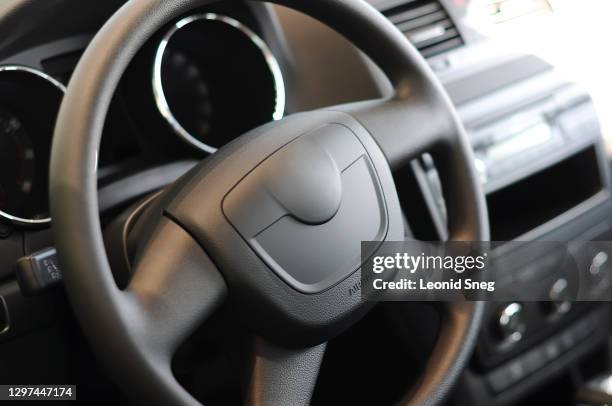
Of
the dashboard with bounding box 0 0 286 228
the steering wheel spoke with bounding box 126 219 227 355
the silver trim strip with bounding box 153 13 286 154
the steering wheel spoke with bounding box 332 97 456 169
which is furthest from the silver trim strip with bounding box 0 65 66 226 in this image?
the steering wheel spoke with bounding box 332 97 456 169

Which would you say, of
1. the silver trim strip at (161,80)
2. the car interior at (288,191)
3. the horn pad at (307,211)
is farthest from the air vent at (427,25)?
the horn pad at (307,211)

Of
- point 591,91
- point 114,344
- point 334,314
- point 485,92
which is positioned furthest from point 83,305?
point 591,91

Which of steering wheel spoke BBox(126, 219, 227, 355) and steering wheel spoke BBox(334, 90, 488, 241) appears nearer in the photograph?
steering wheel spoke BBox(126, 219, 227, 355)

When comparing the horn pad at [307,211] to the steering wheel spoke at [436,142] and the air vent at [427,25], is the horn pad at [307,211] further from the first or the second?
the air vent at [427,25]

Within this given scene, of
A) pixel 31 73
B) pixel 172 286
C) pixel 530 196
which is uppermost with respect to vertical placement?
pixel 31 73

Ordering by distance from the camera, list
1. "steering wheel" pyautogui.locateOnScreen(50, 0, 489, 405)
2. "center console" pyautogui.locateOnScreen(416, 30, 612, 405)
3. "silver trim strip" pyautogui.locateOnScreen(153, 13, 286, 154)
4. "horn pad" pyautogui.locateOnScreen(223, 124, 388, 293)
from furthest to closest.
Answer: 1. "center console" pyautogui.locateOnScreen(416, 30, 612, 405)
2. "silver trim strip" pyautogui.locateOnScreen(153, 13, 286, 154)
3. "horn pad" pyautogui.locateOnScreen(223, 124, 388, 293)
4. "steering wheel" pyautogui.locateOnScreen(50, 0, 489, 405)

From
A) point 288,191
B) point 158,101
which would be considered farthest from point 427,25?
point 288,191

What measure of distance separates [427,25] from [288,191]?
0.56 m

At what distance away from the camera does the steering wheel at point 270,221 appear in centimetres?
69

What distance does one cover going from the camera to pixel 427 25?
1.27 meters

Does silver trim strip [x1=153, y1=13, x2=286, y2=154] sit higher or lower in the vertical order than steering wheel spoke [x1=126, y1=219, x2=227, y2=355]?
higher

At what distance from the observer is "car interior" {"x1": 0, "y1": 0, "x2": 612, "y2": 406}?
74cm

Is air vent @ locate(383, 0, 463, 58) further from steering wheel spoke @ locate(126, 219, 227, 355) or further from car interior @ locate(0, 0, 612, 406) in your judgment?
steering wheel spoke @ locate(126, 219, 227, 355)

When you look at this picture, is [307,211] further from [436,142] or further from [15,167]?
[15,167]
